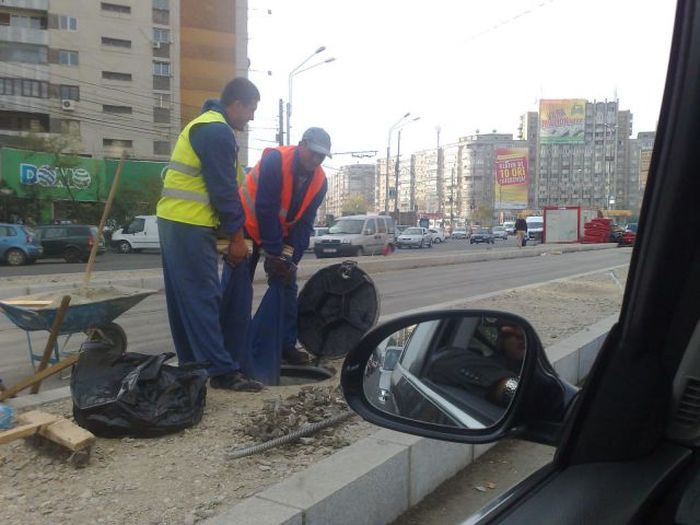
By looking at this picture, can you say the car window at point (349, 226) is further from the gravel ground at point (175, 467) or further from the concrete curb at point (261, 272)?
the gravel ground at point (175, 467)

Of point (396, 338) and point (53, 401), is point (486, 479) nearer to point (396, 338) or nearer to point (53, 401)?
point (396, 338)

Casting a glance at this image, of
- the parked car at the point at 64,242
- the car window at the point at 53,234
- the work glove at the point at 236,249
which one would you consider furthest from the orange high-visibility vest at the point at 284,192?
the car window at the point at 53,234

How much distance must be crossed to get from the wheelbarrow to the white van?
28973 mm

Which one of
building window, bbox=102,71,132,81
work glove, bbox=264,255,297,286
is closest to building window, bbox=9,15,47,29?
building window, bbox=102,71,132,81

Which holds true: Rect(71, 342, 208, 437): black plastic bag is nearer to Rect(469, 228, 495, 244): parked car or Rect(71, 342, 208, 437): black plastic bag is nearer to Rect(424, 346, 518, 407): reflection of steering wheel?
Rect(424, 346, 518, 407): reflection of steering wheel

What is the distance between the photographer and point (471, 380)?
161 cm

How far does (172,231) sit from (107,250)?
32924mm

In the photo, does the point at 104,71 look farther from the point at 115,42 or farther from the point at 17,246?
the point at 17,246

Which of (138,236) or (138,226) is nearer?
(138,236)

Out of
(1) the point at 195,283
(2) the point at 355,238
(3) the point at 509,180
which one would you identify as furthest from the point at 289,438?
(3) the point at 509,180

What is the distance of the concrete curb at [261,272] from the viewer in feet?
38.2

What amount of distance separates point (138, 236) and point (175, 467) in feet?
106

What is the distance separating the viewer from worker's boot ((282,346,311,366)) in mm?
5461

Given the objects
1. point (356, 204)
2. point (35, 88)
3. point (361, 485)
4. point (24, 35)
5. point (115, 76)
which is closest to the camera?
point (361, 485)
